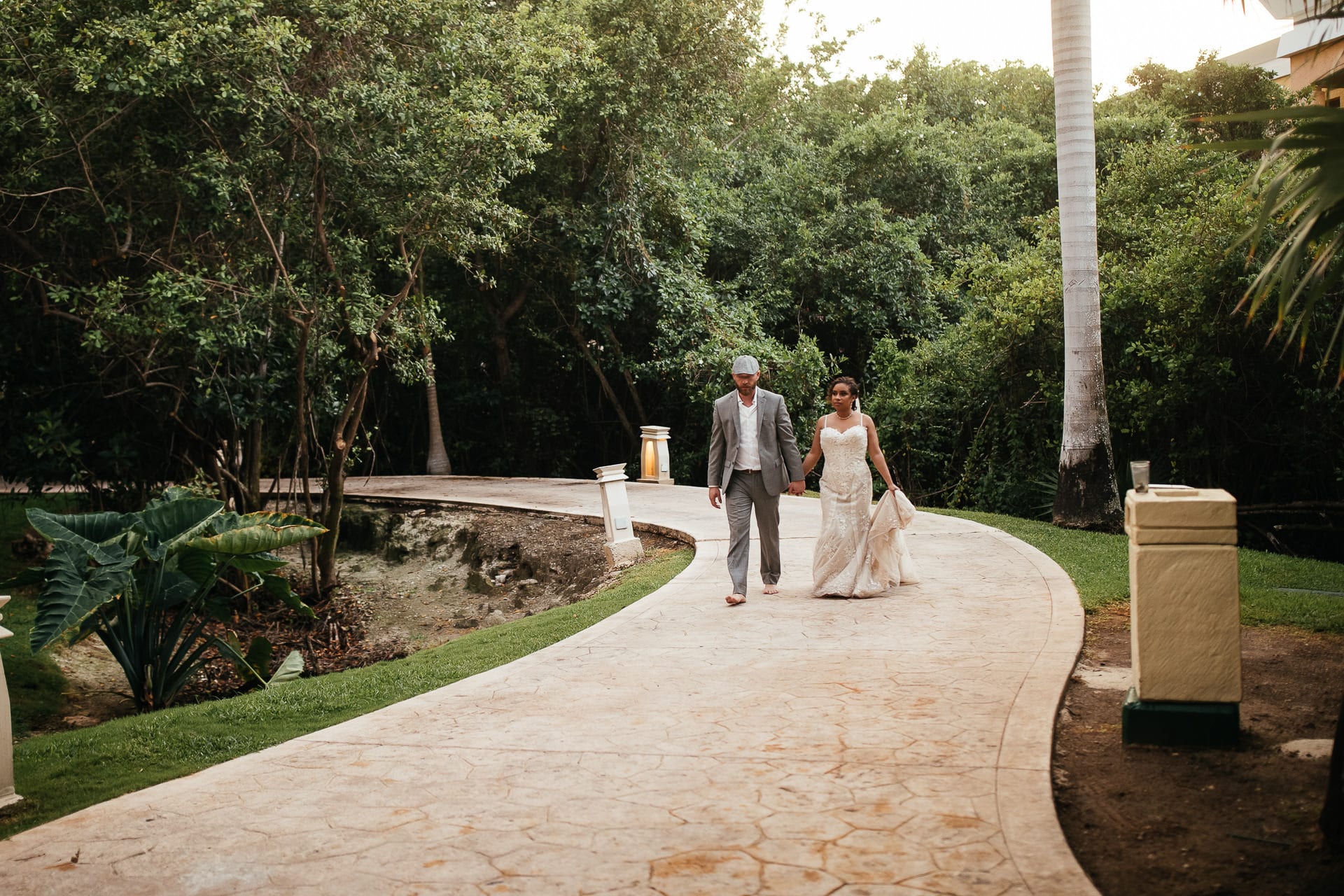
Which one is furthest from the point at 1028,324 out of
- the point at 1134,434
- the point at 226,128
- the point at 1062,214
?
the point at 226,128

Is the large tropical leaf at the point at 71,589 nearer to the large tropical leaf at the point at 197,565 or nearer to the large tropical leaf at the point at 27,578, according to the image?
the large tropical leaf at the point at 27,578

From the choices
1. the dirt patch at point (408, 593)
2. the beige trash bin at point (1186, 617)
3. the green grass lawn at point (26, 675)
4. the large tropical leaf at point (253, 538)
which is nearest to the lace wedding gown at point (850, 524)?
the dirt patch at point (408, 593)

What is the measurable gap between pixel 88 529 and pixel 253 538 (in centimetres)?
129

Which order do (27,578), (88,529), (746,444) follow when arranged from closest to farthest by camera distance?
(27,578) < (88,529) < (746,444)

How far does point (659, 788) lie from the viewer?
14.8ft

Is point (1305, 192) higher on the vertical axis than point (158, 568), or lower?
higher

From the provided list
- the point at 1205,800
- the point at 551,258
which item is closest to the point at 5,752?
the point at 1205,800

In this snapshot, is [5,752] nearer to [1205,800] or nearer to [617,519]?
[1205,800]

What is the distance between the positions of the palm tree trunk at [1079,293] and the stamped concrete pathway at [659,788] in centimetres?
611

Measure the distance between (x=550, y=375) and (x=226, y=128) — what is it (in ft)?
51.4

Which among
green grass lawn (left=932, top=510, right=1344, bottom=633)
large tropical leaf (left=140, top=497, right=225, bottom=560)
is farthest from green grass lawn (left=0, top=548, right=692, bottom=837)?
green grass lawn (left=932, top=510, right=1344, bottom=633)

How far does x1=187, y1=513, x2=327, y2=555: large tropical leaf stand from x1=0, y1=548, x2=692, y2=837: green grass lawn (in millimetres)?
1633

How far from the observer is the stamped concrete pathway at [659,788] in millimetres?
3715

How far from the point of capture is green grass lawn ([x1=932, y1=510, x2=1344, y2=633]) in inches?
309
